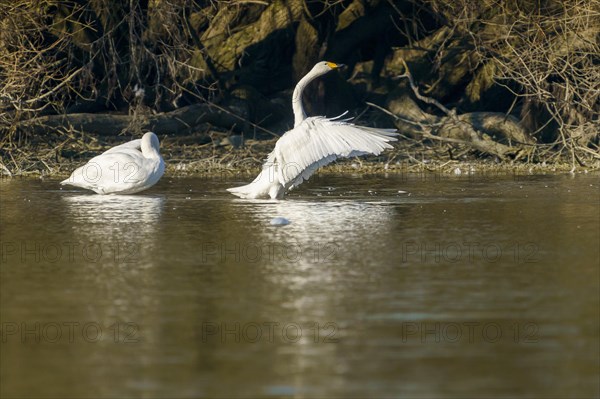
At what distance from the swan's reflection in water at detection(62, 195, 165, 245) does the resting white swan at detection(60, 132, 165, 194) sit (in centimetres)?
14

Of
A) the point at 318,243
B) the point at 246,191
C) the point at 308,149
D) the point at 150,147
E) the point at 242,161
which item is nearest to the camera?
the point at 318,243

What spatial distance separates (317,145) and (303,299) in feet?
20.7

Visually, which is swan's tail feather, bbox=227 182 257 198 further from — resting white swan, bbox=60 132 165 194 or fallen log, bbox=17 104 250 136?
fallen log, bbox=17 104 250 136

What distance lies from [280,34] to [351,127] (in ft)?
29.5

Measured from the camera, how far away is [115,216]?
1241cm

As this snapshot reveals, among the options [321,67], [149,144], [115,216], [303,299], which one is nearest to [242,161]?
[321,67]

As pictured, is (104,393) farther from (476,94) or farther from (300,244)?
(476,94)

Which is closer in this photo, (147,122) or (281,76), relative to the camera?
(147,122)

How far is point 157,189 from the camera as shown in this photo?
15.6m

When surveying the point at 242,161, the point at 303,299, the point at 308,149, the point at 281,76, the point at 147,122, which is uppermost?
the point at 281,76

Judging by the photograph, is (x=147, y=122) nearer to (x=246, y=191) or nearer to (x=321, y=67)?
(x=321, y=67)

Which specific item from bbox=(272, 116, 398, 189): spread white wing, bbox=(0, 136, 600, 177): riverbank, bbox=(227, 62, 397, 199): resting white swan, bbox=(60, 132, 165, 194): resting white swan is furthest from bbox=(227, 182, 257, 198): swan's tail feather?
bbox=(0, 136, 600, 177): riverbank

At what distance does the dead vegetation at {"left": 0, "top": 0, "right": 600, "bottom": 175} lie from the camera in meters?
18.5

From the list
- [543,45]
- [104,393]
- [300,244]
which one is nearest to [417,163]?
[543,45]
